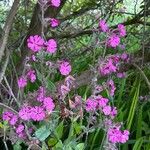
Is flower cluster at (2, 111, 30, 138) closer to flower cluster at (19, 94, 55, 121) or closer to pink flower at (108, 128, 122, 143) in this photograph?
flower cluster at (19, 94, 55, 121)

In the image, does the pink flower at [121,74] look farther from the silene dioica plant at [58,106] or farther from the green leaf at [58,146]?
the green leaf at [58,146]

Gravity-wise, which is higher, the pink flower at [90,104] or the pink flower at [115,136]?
the pink flower at [90,104]

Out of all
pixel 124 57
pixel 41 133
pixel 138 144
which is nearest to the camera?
pixel 41 133

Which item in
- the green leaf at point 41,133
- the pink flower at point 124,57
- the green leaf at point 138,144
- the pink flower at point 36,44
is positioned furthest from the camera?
the pink flower at point 124,57

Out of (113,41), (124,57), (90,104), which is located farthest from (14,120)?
(124,57)

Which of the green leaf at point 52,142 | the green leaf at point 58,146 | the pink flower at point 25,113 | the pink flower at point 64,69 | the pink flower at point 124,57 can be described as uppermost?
the pink flower at point 64,69

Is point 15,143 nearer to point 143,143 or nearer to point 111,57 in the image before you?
point 111,57

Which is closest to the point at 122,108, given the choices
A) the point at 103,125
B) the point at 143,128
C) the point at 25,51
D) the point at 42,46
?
the point at 143,128

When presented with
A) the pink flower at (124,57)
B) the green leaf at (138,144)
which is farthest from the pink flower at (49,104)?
the pink flower at (124,57)

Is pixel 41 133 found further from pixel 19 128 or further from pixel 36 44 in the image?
pixel 36 44

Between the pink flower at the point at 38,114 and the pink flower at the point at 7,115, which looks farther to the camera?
the pink flower at the point at 7,115

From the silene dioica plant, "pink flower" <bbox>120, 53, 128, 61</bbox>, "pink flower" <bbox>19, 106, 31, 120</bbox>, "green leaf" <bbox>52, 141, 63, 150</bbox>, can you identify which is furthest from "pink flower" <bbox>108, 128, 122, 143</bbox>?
"pink flower" <bbox>120, 53, 128, 61</bbox>
